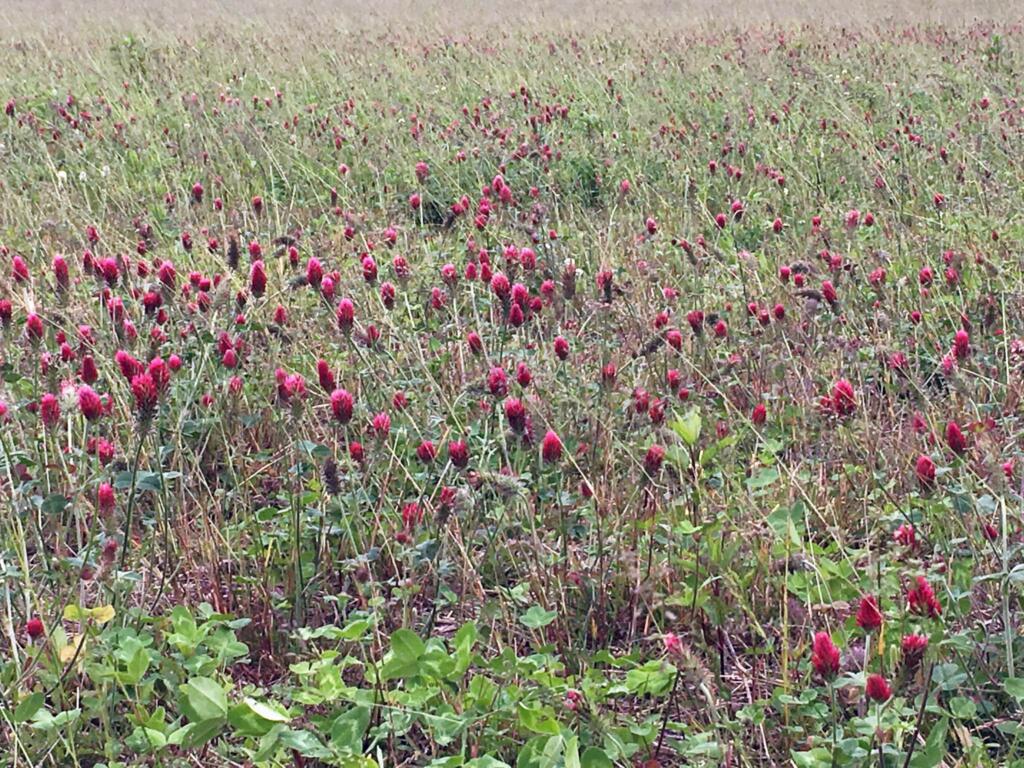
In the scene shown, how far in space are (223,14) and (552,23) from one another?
195 inches

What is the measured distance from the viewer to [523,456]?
2662mm

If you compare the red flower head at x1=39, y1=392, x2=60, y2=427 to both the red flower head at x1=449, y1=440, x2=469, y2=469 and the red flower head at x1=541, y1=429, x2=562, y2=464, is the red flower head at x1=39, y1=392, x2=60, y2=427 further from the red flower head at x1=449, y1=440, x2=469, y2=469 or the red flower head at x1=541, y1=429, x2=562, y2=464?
the red flower head at x1=541, y1=429, x2=562, y2=464

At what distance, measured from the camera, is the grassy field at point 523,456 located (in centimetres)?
189

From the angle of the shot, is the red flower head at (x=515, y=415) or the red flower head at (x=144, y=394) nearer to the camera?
the red flower head at (x=144, y=394)

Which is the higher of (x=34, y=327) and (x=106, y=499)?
(x=34, y=327)

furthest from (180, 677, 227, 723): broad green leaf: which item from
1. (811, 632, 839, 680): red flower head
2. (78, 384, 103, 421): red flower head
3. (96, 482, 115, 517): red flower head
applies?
(811, 632, 839, 680): red flower head

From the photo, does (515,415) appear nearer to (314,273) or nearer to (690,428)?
(690,428)

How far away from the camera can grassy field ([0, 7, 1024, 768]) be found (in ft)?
6.20

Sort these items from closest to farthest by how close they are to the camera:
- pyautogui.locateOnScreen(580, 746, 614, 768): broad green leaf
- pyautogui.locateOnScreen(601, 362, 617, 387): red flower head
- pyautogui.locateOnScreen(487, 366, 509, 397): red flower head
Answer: pyautogui.locateOnScreen(580, 746, 614, 768): broad green leaf < pyautogui.locateOnScreen(487, 366, 509, 397): red flower head < pyautogui.locateOnScreen(601, 362, 617, 387): red flower head

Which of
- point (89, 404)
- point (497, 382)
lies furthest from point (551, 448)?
point (89, 404)

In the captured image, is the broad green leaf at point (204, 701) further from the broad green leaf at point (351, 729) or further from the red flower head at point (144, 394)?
the red flower head at point (144, 394)

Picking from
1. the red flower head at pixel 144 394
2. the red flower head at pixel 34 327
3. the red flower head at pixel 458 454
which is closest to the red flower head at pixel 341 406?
the red flower head at pixel 458 454

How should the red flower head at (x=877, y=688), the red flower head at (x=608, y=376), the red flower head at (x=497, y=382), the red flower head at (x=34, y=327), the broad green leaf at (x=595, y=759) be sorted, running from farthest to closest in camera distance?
the red flower head at (x=608, y=376), the red flower head at (x=34, y=327), the red flower head at (x=497, y=382), the broad green leaf at (x=595, y=759), the red flower head at (x=877, y=688)

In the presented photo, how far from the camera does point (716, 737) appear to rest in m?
1.85
